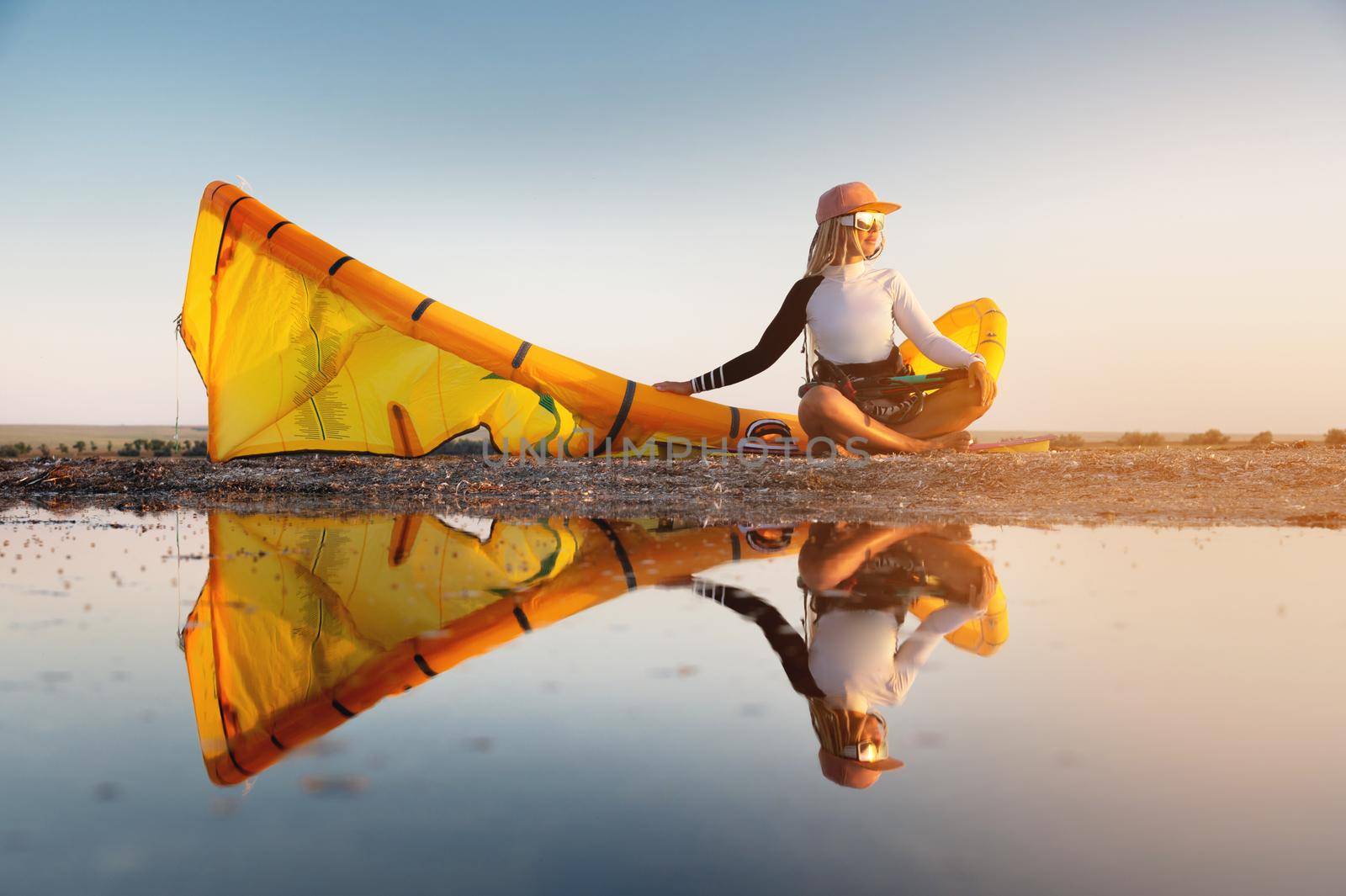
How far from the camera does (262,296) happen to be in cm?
632

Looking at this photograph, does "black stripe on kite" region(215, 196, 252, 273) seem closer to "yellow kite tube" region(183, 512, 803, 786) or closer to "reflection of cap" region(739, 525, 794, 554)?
"yellow kite tube" region(183, 512, 803, 786)

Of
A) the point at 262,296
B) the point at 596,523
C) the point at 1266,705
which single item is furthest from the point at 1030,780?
the point at 262,296

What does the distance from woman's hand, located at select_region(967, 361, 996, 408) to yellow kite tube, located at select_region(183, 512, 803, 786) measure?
2690mm

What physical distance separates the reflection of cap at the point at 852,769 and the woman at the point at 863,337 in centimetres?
431

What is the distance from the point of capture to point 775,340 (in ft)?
18.8

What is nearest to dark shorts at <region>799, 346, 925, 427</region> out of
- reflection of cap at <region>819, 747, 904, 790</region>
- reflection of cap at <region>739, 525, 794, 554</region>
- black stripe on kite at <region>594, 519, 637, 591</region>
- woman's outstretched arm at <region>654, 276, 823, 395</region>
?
woman's outstretched arm at <region>654, 276, 823, 395</region>

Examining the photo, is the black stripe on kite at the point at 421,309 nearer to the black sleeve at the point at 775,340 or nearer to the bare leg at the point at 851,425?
the black sleeve at the point at 775,340

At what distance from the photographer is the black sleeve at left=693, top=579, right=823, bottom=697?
1408mm

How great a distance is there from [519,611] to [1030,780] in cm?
120

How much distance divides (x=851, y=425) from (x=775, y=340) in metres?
0.85

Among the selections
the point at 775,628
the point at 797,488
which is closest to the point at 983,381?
the point at 797,488

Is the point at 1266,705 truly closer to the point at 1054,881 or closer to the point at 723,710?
the point at 1054,881

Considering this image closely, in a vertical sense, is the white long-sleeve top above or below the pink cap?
below

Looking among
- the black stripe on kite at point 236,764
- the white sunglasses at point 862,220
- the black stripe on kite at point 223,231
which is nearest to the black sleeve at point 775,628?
the black stripe on kite at point 236,764
